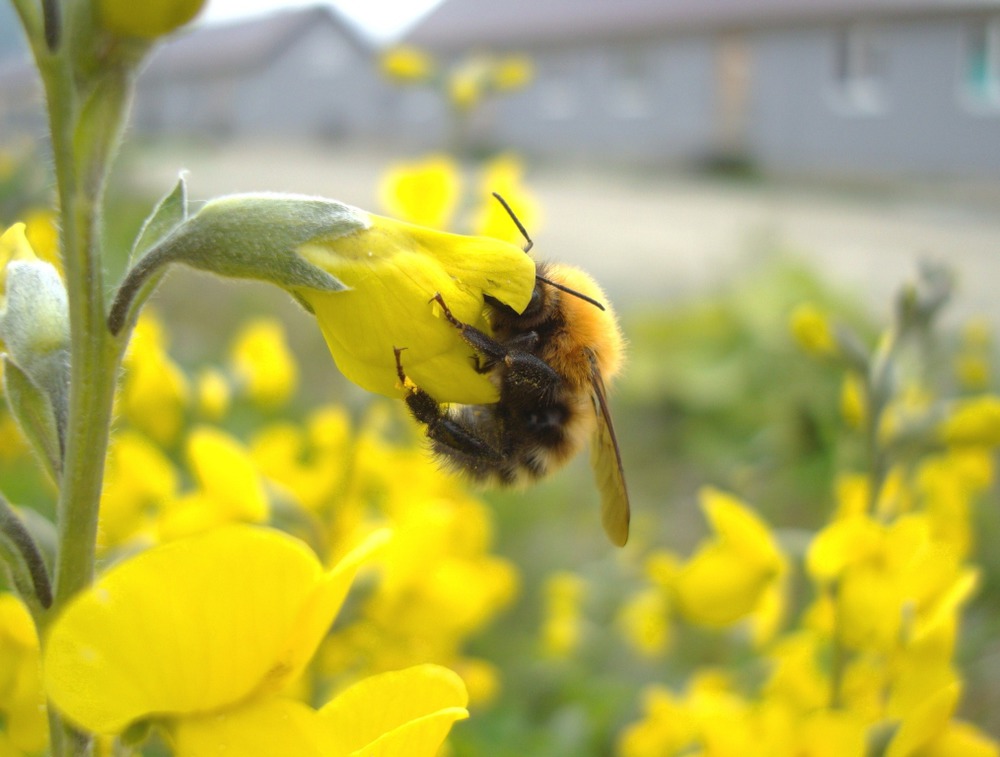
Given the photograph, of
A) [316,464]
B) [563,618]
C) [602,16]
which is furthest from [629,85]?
[316,464]

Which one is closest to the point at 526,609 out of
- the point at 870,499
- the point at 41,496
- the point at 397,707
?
the point at 41,496

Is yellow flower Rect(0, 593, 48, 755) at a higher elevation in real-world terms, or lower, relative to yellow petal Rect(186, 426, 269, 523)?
higher

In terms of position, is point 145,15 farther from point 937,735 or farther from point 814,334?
point 814,334

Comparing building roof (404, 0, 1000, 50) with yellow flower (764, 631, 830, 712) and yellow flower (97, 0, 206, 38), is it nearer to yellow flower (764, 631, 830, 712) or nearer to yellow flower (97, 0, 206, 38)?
yellow flower (764, 631, 830, 712)

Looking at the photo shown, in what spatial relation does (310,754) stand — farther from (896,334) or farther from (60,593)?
(896,334)

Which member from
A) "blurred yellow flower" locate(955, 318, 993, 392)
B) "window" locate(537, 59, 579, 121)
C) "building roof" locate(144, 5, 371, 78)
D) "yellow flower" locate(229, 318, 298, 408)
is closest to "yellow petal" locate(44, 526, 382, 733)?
"yellow flower" locate(229, 318, 298, 408)

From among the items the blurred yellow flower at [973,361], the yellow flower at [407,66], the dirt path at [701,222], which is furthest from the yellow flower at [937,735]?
the dirt path at [701,222]
